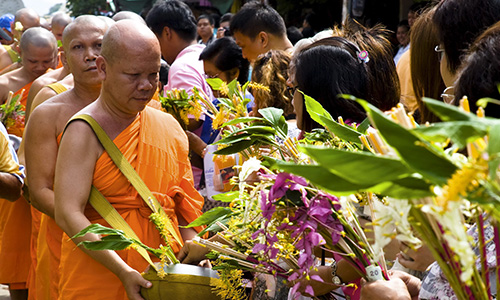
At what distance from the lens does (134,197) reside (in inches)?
119

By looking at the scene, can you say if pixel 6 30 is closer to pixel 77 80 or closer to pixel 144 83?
pixel 77 80

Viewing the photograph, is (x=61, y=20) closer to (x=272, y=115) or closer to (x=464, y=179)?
(x=272, y=115)

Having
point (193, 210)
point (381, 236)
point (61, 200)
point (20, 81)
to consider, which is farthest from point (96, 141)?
point (20, 81)

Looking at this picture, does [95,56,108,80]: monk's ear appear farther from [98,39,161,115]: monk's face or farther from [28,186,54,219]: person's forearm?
[28,186,54,219]: person's forearm

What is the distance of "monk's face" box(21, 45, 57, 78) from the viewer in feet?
20.8

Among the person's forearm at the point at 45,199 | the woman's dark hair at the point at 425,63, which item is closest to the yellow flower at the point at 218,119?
the woman's dark hair at the point at 425,63

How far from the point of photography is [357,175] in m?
0.97

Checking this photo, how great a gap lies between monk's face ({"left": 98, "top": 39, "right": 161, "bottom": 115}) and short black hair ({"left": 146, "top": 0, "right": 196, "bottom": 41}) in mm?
3003

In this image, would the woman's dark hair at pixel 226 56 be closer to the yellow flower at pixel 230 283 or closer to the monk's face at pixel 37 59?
the monk's face at pixel 37 59

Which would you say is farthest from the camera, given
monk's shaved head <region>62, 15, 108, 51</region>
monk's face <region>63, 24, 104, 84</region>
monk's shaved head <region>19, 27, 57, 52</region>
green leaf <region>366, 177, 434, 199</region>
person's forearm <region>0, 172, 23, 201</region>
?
monk's shaved head <region>19, 27, 57, 52</region>

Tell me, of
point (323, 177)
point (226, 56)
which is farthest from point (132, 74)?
point (226, 56)

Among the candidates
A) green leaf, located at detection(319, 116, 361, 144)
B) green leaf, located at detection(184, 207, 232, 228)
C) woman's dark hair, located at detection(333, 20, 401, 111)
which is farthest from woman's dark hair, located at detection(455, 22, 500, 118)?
woman's dark hair, located at detection(333, 20, 401, 111)

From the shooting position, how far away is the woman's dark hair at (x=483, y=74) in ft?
5.08

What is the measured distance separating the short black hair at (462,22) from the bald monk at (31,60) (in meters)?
4.75
